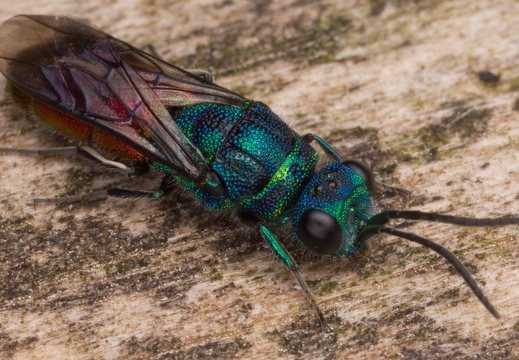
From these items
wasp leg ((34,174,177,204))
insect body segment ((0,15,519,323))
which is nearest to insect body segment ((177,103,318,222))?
insect body segment ((0,15,519,323))

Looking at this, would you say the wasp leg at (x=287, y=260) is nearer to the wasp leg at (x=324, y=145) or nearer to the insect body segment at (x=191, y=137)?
the insect body segment at (x=191, y=137)

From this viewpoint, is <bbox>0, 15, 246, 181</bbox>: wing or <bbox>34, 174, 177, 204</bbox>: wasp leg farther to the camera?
<bbox>34, 174, 177, 204</bbox>: wasp leg

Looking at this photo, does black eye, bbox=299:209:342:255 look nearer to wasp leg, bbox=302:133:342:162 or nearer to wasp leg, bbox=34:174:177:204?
wasp leg, bbox=302:133:342:162

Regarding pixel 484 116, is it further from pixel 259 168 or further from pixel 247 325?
pixel 247 325

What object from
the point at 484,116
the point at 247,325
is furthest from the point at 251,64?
the point at 247,325

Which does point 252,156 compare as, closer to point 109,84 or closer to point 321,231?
point 321,231

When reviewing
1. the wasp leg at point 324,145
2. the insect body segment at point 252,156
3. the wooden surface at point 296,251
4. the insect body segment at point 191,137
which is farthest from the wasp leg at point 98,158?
the wasp leg at point 324,145

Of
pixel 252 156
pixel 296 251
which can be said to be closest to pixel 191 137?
pixel 252 156
